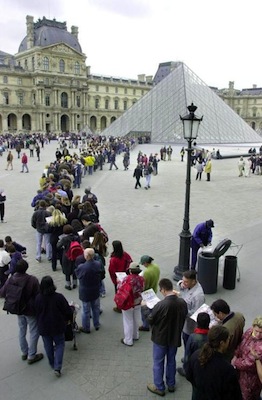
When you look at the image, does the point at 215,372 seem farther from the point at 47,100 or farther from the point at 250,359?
the point at 47,100

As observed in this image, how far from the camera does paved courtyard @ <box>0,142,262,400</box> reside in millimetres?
4133

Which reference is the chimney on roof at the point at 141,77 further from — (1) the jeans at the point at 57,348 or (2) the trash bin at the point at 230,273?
(1) the jeans at the point at 57,348

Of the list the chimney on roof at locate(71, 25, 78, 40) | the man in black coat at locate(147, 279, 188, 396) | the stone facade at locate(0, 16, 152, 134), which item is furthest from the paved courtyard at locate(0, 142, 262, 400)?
the chimney on roof at locate(71, 25, 78, 40)

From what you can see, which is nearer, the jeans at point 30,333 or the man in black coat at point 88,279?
the jeans at point 30,333

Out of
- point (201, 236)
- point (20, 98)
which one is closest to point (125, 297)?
point (201, 236)

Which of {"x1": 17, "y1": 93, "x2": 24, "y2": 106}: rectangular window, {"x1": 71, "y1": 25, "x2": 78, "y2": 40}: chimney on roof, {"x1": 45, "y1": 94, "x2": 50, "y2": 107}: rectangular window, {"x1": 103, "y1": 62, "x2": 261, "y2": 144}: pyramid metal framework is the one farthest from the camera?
{"x1": 71, "y1": 25, "x2": 78, "y2": 40}: chimney on roof

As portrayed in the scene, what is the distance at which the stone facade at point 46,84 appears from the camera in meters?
71.4

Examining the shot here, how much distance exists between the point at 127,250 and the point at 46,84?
232 feet

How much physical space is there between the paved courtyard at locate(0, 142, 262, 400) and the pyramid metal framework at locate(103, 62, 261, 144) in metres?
23.0

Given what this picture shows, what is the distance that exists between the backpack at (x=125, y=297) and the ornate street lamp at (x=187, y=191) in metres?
2.49

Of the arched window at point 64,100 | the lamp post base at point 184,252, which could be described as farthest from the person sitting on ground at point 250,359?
the arched window at point 64,100

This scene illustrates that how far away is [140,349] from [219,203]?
10048 mm

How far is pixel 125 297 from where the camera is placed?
461 centimetres

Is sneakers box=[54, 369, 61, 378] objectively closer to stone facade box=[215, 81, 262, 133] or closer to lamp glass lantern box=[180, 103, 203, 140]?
lamp glass lantern box=[180, 103, 203, 140]
